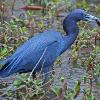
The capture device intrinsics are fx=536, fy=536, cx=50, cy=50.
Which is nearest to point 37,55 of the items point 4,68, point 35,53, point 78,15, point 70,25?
point 35,53

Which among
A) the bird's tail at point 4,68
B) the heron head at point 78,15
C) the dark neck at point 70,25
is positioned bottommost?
Result: the bird's tail at point 4,68

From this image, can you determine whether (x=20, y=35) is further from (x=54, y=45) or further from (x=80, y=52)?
(x=54, y=45)

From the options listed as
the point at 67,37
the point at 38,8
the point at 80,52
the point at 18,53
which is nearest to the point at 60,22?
the point at 38,8

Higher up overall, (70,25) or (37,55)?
(70,25)

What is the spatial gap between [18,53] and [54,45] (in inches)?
22.6

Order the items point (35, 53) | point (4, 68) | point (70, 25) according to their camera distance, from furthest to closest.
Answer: point (70, 25) → point (35, 53) → point (4, 68)

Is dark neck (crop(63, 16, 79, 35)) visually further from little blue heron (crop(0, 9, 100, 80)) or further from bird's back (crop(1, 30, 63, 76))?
A: bird's back (crop(1, 30, 63, 76))

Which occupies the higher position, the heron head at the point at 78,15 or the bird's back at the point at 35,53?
the heron head at the point at 78,15

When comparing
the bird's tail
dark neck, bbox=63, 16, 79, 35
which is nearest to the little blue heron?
the bird's tail

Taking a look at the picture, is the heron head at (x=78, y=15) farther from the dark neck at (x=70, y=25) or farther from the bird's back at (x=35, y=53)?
the bird's back at (x=35, y=53)

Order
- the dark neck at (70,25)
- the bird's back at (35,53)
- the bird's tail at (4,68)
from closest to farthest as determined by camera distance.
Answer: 1. the bird's tail at (4,68)
2. the bird's back at (35,53)
3. the dark neck at (70,25)

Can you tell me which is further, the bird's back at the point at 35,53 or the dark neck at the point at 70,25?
the dark neck at the point at 70,25

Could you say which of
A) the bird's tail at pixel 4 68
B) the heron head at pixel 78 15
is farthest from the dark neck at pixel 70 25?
the bird's tail at pixel 4 68

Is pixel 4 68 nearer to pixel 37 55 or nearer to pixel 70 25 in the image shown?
pixel 37 55
